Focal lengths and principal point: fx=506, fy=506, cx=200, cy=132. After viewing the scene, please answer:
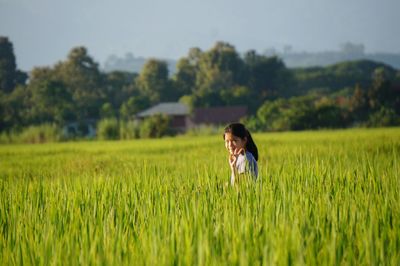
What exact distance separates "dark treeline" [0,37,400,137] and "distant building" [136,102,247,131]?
74 centimetres

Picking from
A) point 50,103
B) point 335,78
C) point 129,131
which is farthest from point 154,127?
point 335,78

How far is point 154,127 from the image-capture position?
2475cm

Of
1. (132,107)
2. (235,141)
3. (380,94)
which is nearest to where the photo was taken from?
(235,141)

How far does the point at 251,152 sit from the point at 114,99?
127 ft

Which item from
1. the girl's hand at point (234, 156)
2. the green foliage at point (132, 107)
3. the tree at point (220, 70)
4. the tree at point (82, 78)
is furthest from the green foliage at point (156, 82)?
the girl's hand at point (234, 156)

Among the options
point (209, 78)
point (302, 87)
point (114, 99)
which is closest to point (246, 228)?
point (114, 99)

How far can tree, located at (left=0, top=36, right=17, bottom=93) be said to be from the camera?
4108 centimetres

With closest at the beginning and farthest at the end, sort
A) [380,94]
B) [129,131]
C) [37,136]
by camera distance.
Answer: [37,136] → [129,131] → [380,94]

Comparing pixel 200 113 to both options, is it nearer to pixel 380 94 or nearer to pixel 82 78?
pixel 82 78

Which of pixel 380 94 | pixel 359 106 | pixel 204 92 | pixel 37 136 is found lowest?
pixel 37 136

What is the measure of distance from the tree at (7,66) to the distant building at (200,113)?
1157 centimetres

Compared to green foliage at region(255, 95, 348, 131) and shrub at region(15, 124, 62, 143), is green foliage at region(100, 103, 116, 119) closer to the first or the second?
shrub at region(15, 124, 62, 143)

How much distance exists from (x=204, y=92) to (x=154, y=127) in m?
14.0

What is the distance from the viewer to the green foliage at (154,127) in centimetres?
2439
